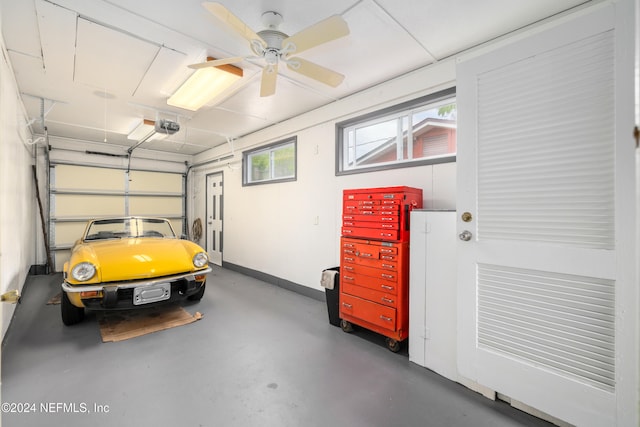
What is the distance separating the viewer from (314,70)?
2.42 metres

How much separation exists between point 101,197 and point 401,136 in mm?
6344

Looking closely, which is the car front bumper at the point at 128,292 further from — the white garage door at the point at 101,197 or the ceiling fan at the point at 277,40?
the white garage door at the point at 101,197

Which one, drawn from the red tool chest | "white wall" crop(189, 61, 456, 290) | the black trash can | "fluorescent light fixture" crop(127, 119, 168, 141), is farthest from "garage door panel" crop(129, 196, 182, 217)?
the red tool chest

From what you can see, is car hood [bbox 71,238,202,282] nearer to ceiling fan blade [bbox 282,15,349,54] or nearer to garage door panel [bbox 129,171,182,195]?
ceiling fan blade [bbox 282,15,349,54]

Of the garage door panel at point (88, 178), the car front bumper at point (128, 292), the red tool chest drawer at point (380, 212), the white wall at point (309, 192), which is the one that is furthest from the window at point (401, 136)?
the garage door panel at point (88, 178)

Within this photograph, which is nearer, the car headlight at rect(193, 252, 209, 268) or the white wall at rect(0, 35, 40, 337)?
the white wall at rect(0, 35, 40, 337)

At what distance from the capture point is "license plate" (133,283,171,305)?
9.09 feet

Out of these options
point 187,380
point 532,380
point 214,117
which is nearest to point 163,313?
point 187,380

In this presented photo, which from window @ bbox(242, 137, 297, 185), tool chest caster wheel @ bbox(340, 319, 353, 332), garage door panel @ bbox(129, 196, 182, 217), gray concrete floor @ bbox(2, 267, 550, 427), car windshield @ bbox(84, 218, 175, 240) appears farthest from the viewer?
garage door panel @ bbox(129, 196, 182, 217)

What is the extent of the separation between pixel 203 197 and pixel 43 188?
9.44ft

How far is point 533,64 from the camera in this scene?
1711mm

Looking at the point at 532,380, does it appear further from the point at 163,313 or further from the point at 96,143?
the point at 96,143

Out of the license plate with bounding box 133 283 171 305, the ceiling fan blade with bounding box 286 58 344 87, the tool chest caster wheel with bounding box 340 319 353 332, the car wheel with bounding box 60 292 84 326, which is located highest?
the ceiling fan blade with bounding box 286 58 344 87

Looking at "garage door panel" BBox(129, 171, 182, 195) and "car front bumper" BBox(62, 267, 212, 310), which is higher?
"garage door panel" BBox(129, 171, 182, 195)
